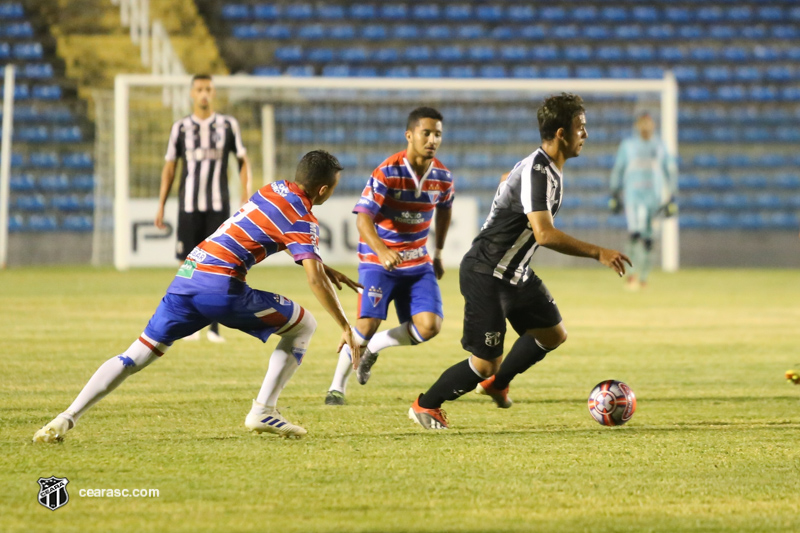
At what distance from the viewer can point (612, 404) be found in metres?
5.38

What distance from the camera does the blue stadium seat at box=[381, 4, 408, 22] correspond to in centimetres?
2350

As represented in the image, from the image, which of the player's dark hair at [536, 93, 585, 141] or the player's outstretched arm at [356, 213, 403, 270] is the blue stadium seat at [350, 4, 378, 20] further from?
the player's dark hair at [536, 93, 585, 141]

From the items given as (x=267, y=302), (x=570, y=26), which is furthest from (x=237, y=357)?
(x=570, y=26)

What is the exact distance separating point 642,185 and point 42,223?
35.6 ft

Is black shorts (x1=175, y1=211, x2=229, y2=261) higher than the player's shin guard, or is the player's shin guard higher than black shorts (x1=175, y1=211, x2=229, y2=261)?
black shorts (x1=175, y1=211, x2=229, y2=261)

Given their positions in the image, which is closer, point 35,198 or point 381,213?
point 381,213

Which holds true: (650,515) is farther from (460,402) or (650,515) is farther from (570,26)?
(570,26)

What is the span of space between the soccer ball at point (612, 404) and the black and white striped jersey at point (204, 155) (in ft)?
15.8

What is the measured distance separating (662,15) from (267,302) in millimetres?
20461

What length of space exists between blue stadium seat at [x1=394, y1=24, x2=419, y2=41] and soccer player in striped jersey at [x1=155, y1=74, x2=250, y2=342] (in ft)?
46.6

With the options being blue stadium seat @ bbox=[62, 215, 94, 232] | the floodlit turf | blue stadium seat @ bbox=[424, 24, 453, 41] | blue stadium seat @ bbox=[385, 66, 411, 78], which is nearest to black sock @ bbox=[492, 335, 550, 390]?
the floodlit turf

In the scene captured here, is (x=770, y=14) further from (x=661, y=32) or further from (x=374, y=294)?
(x=374, y=294)

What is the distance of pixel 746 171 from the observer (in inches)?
893

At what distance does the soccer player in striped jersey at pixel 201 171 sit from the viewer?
9.39 m
